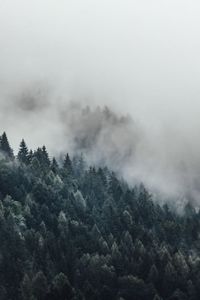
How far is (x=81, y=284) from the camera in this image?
189375 mm

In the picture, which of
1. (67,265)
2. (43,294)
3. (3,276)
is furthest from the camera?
(67,265)

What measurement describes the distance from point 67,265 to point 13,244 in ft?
52.7

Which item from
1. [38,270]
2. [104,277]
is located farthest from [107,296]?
[38,270]

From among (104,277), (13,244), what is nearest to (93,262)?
(104,277)

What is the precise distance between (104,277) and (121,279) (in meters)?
4.59

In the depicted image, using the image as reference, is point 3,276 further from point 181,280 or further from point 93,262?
point 181,280

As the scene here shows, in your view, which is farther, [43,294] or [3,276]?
[3,276]

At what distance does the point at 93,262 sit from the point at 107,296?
38.3 feet

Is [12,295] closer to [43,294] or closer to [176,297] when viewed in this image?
[43,294]

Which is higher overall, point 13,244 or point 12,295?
point 13,244

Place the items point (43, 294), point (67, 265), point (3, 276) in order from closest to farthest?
point (43, 294)
point (3, 276)
point (67, 265)

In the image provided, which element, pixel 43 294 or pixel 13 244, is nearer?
pixel 43 294

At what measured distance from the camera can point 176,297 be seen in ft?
633

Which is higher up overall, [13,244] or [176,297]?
[13,244]
